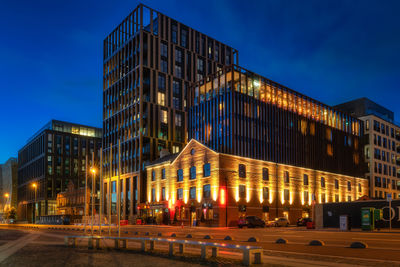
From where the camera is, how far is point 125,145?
87312 millimetres

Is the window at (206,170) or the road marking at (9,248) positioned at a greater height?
the window at (206,170)

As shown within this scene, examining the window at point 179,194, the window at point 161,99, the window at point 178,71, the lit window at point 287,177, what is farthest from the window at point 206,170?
the window at point 178,71

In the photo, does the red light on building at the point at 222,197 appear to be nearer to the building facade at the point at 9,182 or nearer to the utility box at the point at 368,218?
the utility box at the point at 368,218

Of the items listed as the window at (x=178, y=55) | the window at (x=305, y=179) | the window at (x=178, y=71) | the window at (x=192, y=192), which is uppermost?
the window at (x=178, y=55)

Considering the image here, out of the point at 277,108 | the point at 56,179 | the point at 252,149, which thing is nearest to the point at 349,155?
the point at 277,108

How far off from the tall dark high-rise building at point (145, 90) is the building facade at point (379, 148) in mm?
40273

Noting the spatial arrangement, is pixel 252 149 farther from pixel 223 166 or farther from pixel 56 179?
pixel 56 179

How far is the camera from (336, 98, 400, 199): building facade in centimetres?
9644

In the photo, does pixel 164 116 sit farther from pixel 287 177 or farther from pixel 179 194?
pixel 287 177

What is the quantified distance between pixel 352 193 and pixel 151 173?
1745 inches

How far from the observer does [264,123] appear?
228 ft

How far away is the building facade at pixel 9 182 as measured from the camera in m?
167

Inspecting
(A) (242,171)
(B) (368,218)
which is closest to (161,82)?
(A) (242,171)

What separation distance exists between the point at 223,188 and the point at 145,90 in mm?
36456
